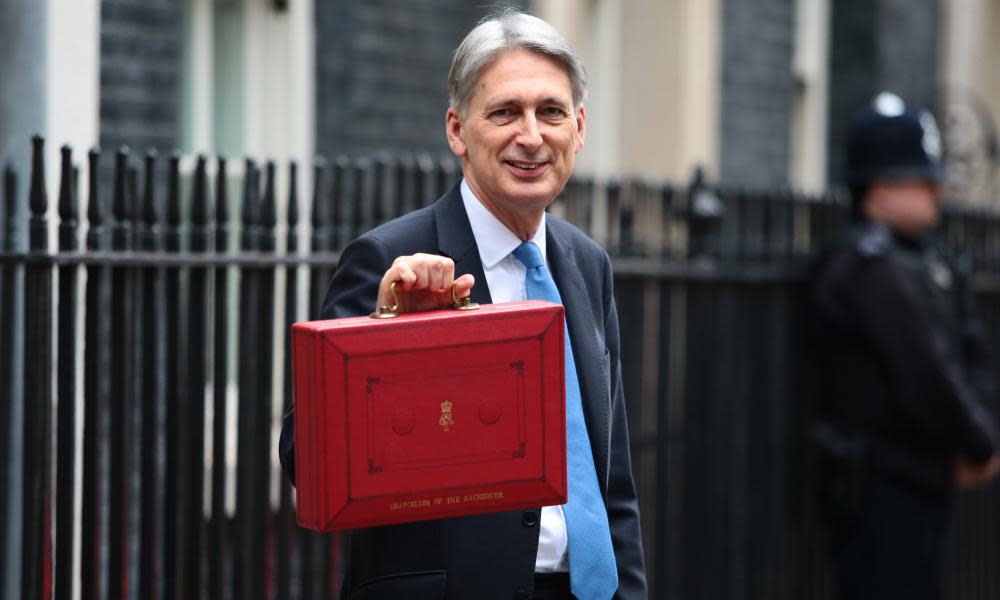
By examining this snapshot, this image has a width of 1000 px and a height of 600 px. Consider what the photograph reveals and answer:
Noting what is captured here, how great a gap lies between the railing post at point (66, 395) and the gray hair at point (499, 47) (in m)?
1.25

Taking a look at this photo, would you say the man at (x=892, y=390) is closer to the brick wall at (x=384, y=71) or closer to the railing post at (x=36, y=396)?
the brick wall at (x=384, y=71)

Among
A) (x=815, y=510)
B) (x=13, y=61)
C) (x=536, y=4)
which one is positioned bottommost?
(x=815, y=510)

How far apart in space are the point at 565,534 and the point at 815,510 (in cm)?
384

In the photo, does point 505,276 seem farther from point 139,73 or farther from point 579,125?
point 139,73

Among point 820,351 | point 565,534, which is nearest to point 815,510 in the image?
point 820,351

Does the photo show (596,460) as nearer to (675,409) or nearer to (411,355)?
(411,355)

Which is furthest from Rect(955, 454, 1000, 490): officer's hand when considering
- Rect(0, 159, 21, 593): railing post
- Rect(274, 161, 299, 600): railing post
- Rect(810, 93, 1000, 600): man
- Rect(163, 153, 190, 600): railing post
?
Rect(0, 159, 21, 593): railing post

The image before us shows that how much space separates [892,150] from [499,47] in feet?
12.7

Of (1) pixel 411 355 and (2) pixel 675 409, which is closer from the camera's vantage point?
(1) pixel 411 355

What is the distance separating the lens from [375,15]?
670 centimetres

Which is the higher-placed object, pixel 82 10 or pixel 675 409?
pixel 82 10

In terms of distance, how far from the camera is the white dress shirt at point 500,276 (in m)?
2.92

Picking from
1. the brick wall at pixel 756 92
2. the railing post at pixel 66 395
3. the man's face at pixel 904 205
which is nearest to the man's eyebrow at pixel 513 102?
the railing post at pixel 66 395

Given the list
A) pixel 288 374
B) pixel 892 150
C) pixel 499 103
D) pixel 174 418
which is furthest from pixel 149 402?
pixel 892 150
